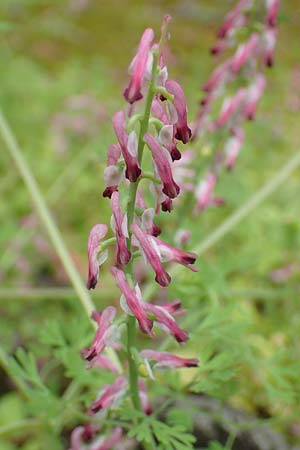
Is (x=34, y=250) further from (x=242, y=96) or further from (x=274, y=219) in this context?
(x=242, y=96)

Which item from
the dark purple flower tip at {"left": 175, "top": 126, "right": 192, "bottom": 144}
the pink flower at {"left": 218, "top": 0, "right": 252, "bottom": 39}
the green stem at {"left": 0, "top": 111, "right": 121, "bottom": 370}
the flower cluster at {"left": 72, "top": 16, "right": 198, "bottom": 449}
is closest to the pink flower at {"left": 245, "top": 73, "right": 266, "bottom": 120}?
the pink flower at {"left": 218, "top": 0, "right": 252, "bottom": 39}

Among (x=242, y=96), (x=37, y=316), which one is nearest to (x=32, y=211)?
(x=37, y=316)

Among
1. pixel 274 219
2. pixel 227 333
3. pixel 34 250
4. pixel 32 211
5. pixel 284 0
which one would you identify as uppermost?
pixel 284 0

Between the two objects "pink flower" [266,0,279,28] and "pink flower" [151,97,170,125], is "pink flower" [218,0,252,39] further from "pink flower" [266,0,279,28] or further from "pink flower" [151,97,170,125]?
"pink flower" [151,97,170,125]

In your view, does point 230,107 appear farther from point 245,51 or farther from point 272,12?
point 272,12

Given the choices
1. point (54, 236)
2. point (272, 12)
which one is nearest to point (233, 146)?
point (272, 12)

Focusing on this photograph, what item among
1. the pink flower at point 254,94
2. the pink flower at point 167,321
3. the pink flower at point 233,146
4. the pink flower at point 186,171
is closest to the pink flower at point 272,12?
the pink flower at point 254,94
